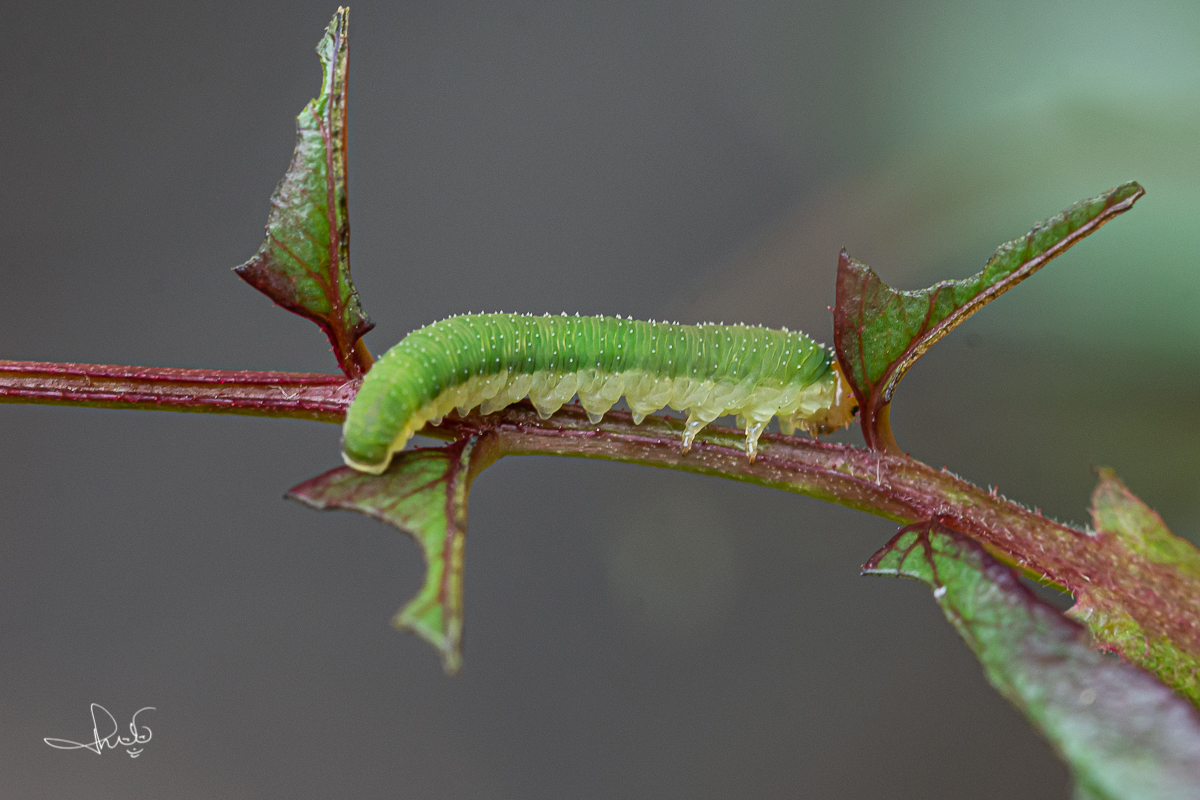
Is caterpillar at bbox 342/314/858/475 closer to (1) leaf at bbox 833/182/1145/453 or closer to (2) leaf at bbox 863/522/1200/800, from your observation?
(1) leaf at bbox 833/182/1145/453

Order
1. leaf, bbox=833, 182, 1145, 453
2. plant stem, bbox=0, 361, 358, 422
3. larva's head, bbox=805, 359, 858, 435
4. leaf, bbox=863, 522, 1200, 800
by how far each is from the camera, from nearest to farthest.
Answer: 1. leaf, bbox=863, 522, 1200, 800
2. leaf, bbox=833, 182, 1145, 453
3. plant stem, bbox=0, 361, 358, 422
4. larva's head, bbox=805, 359, 858, 435

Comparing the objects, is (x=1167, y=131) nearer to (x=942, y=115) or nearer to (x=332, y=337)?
(x=942, y=115)

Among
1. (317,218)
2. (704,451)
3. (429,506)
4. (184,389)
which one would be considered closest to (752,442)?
(704,451)

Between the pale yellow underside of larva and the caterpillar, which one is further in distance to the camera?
the pale yellow underside of larva

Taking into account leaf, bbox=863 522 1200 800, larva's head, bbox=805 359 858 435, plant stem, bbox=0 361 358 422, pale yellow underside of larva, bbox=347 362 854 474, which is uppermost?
plant stem, bbox=0 361 358 422

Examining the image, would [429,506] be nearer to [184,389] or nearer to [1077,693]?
[184,389]

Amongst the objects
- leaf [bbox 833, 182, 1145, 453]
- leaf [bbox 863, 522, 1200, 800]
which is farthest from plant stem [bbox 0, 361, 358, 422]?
leaf [bbox 863, 522, 1200, 800]

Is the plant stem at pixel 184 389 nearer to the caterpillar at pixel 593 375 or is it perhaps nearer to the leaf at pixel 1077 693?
the caterpillar at pixel 593 375

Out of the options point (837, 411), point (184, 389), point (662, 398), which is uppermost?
point (184, 389)
